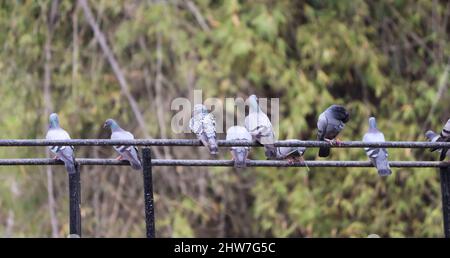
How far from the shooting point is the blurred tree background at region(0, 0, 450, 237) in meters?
8.73

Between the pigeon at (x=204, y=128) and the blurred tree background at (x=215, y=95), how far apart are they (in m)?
2.60

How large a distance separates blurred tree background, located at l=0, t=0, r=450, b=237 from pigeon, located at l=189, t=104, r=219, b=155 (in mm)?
2596

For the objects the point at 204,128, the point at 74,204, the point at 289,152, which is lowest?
the point at 74,204

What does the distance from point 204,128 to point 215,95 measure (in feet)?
10.3

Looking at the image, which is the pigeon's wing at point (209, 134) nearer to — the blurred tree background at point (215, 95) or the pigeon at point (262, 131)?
the pigeon at point (262, 131)

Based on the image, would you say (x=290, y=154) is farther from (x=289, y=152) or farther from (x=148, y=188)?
(x=148, y=188)

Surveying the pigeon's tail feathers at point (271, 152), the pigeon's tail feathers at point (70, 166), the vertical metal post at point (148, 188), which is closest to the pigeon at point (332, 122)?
the pigeon's tail feathers at point (271, 152)

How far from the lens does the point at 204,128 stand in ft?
18.4

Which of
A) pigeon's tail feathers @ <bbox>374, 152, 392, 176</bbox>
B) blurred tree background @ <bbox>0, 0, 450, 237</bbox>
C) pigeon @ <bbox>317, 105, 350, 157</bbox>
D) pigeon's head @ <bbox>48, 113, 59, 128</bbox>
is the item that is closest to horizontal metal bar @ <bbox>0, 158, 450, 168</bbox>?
pigeon's tail feathers @ <bbox>374, 152, 392, 176</bbox>

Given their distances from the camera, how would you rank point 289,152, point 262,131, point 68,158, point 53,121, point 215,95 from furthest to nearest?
1. point 215,95
2. point 53,121
3. point 289,152
4. point 262,131
5. point 68,158

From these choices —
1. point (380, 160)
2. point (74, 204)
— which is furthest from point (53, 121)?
point (380, 160)

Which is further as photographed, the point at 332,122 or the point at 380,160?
the point at 332,122

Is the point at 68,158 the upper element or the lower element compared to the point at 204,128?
lower
